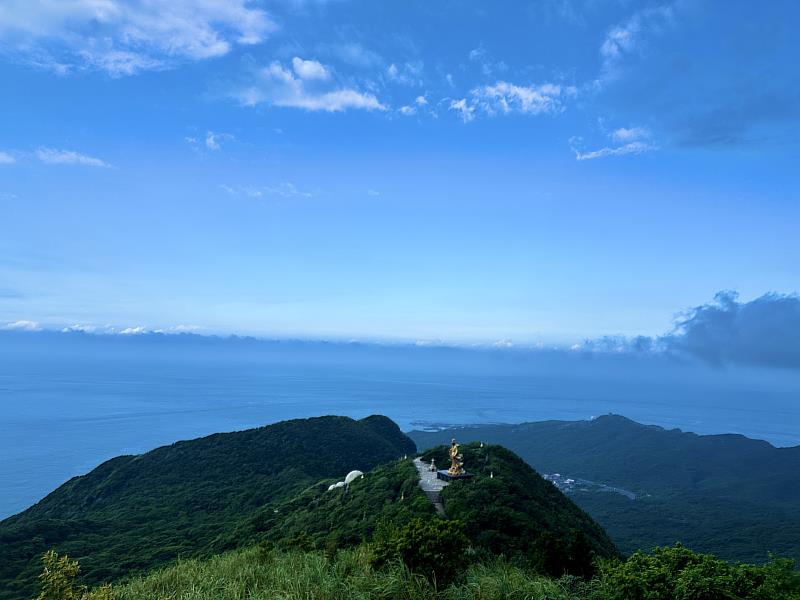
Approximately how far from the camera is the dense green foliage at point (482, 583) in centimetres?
849

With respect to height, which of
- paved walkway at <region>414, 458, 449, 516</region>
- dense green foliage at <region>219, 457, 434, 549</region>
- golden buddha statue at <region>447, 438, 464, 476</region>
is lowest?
dense green foliage at <region>219, 457, 434, 549</region>

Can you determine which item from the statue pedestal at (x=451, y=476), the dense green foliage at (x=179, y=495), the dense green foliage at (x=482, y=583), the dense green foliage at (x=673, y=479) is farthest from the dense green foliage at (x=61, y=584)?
the dense green foliage at (x=673, y=479)

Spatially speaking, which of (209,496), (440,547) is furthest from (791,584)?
(209,496)

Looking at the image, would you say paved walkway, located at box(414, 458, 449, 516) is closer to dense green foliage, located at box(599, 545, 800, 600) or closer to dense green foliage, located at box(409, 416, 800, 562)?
dense green foliage, located at box(599, 545, 800, 600)

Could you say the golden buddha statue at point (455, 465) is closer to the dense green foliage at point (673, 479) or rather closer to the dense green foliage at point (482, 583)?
the dense green foliage at point (482, 583)

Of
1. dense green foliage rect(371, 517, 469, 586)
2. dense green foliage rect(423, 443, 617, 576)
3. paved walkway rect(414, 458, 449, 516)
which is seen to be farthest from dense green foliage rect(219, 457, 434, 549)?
dense green foliage rect(371, 517, 469, 586)

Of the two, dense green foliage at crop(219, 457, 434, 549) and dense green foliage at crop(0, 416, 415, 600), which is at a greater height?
dense green foliage at crop(219, 457, 434, 549)

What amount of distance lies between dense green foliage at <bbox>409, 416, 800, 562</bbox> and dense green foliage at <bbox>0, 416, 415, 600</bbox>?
38.8 meters

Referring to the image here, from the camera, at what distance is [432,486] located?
105ft

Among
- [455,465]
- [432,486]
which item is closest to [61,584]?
[432,486]

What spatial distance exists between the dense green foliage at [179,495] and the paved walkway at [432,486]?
42.9ft

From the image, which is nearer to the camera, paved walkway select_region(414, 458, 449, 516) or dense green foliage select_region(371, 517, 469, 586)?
dense green foliage select_region(371, 517, 469, 586)

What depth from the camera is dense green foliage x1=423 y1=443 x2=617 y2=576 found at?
81.6ft

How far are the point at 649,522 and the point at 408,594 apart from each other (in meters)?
90.9
